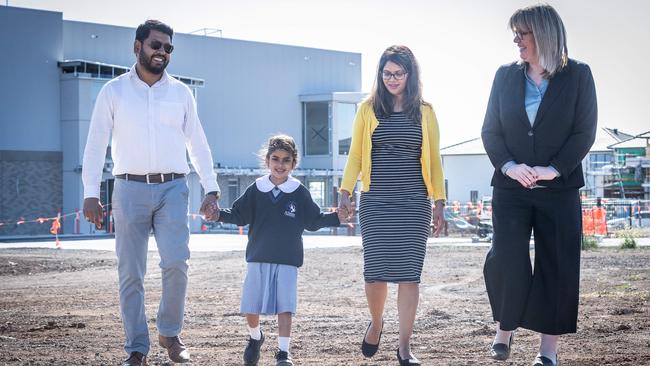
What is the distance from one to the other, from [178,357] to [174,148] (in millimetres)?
1402

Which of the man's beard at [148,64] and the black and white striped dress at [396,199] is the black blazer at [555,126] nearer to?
the black and white striped dress at [396,199]

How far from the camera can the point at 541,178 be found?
249 inches

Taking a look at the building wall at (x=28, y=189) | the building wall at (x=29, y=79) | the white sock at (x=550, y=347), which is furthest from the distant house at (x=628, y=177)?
the white sock at (x=550, y=347)

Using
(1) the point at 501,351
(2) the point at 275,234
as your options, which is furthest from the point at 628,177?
(1) the point at 501,351

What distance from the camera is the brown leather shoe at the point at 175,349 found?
7012mm

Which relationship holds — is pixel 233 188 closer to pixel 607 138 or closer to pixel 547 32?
pixel 607 138

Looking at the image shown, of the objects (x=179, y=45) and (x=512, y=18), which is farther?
(x=179, y=45)

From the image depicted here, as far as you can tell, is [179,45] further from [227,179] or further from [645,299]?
[645,299]

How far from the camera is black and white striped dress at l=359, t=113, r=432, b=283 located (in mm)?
7215

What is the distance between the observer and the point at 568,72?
21.1 feet

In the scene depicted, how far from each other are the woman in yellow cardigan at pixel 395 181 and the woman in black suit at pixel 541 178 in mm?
757

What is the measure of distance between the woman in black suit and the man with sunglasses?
2.13 m

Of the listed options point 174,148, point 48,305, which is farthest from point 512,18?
point 48,305

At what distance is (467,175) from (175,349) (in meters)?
69.2
